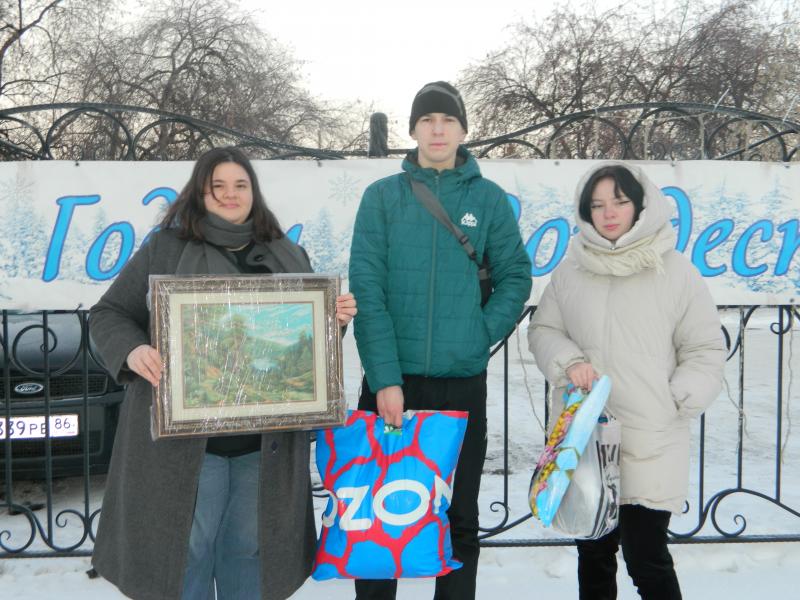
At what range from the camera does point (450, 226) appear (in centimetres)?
230

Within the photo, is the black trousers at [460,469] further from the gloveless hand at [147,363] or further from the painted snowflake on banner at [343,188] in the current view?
the painted snowflake on banner at [343,188]

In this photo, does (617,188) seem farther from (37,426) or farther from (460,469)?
(37,426)

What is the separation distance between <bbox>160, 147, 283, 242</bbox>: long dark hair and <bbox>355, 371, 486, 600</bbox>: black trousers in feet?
2.41

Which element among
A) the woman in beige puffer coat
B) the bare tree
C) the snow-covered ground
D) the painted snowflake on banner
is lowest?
the snow-covered ground

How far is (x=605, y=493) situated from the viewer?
2.10 m

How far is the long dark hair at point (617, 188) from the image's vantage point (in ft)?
7.41

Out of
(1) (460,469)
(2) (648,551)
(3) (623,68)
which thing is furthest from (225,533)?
(3) (623,68)

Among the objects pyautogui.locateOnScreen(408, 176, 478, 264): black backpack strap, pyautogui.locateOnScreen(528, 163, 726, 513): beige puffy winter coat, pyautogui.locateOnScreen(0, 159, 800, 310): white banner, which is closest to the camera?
pyautogui.locateOnScreen(528, 163, 726, 513): beige puffy winter coat

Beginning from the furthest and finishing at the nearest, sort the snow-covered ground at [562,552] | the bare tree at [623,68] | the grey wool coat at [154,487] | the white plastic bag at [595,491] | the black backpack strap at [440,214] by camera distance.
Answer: the bare tree at [623,68], the snow-covered ground at [562,552], the black backpack strap at [440,214], the white plastic bag at [595,491], the grey wool coat at [154,487]

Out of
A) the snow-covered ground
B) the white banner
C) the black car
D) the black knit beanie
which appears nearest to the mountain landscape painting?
the black knit beanie

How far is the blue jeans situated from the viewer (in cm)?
201

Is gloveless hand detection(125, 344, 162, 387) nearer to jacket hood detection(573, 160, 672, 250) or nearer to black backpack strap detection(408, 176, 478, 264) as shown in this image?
black backpack strap detection(408, 176, 478, 264)

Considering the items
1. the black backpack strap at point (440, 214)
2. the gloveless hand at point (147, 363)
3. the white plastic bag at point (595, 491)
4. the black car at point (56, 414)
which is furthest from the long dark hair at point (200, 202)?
the black car at point (56, 414)

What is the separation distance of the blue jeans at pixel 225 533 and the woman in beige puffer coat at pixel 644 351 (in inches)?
41.7
